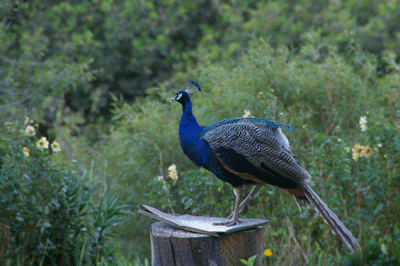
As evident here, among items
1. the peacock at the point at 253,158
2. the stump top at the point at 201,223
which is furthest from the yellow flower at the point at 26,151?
the peacock at the point at 253,158

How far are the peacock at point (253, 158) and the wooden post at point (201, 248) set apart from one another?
0.21m

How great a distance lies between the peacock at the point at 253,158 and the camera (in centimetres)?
307

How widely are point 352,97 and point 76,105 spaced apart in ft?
19.8

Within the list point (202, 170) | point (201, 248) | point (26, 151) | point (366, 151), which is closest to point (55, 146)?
point (26, 151)

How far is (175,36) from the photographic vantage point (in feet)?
34.9

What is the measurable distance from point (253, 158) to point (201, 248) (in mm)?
645

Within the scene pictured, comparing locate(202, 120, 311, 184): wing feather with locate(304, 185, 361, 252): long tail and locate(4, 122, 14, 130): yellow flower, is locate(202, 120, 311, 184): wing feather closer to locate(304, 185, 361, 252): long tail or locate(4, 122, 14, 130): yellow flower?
locate(304, 185, 361, 252): long tail

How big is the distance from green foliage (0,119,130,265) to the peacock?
1.44 m

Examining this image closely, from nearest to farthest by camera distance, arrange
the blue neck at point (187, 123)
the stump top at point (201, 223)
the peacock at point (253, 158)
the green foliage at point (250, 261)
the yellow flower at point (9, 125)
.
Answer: the green foliage at point (250, 261) < the stump top at point (201, 223) < the peacock at point (253, 158) < the blue neck at point (187, 123) < the yellow flower at point (9, 125)

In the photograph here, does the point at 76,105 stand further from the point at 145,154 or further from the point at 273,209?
the point at 273,209

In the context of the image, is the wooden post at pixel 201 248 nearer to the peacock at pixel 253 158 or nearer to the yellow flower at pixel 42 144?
the peacock at pixel 253 158

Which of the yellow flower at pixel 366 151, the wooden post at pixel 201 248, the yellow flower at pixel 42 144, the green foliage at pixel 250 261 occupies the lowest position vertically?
the green foliage at pixel 250 261

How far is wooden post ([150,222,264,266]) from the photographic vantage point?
2.83m

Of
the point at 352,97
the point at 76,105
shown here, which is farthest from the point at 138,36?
the point at 352,97
